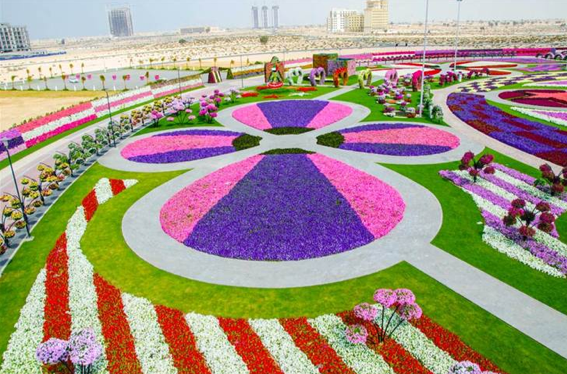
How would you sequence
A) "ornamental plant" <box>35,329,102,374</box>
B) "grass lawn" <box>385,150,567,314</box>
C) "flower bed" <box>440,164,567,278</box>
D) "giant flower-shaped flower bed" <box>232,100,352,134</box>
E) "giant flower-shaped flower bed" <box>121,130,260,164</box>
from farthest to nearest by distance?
"giant flower-shaped flower bed" <box>232,100,352,134</box> → "giant flower-shaped flower bed" <box>121,130,260,164</box> → "flower bed" <box>440,164,567,278</box> → "grass lawn" <box>385,150,567,314</box> → "ornamental plant" <box>35,329,102,374</box>

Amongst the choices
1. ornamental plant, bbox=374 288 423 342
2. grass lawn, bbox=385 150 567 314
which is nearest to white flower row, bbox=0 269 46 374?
ornamental plant, bbox=374 288 423 342

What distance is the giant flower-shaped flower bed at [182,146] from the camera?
103 ft

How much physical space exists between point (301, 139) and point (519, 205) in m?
18.8

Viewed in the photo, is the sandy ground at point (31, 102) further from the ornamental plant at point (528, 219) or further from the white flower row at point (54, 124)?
the ornamental plant at point (528, 219)

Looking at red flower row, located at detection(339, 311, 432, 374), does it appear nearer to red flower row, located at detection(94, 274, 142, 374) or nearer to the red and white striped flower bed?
the red and white striped flower bed

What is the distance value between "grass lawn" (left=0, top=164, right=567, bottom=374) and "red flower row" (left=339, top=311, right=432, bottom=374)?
106 cm

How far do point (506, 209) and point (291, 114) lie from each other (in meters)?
26.1

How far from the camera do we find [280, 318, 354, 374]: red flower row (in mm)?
12156

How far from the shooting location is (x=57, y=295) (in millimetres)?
15750

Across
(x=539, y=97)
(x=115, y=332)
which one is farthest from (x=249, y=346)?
(x=539, y=97)

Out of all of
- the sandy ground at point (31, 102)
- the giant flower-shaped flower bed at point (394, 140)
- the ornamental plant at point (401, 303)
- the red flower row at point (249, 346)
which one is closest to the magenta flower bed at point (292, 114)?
the giant flower-shaped flower bed at point (394, 140)

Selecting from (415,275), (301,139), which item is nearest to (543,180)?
(415,275)

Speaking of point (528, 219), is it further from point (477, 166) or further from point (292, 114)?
point (292, 114)

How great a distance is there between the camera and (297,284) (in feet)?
52.2
